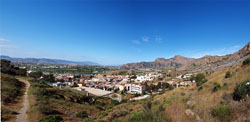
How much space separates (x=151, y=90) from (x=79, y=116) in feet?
123

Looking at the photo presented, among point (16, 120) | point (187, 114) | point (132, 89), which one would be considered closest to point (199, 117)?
point (187, 114)

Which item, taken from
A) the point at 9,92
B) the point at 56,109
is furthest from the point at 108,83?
the point at 56,109

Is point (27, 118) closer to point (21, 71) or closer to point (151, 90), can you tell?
point (151, 90)

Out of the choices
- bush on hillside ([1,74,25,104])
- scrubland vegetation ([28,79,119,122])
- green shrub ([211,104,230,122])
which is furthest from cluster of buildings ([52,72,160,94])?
green shrub ([211,104,230,122])

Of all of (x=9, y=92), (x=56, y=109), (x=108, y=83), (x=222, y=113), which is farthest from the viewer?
(x=108, y=83)

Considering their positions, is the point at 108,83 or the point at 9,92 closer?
the point at 9,92

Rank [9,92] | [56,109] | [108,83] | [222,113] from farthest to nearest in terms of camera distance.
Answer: [108,83], [9,92], [56,109], [222,113]

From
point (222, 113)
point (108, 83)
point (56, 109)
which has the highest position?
point (222, 113)

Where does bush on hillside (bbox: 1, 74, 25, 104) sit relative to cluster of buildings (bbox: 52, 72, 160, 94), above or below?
above

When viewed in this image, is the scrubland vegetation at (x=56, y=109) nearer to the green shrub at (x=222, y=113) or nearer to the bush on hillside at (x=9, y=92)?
the bush on hillside at (x=9, y=92)

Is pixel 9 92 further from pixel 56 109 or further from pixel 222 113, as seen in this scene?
pixel 222 113

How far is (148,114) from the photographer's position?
12.6ft

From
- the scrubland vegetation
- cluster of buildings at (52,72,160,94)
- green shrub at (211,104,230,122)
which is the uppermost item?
green shrub at (211,104,230,122)

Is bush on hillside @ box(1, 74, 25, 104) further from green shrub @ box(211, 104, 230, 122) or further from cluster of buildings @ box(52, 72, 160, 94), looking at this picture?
cluster of buildings @ box(52, 72, 160, 94)
